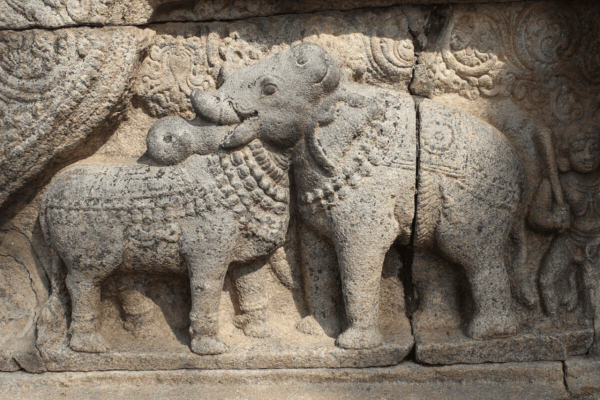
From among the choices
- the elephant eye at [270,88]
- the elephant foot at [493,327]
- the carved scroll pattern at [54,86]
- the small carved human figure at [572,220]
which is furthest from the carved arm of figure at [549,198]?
the carved scroll pattern at [54,86]

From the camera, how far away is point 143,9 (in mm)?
2633

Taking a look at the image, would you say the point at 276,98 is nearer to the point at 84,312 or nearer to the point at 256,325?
the point at 256,325

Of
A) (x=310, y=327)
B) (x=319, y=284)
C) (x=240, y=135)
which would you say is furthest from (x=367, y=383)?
(x=240, y=135)

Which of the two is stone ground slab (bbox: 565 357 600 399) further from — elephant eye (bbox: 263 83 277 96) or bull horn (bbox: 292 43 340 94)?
elephant eye (bbox: 263 83 277 96)

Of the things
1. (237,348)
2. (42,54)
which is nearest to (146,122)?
(42,54)

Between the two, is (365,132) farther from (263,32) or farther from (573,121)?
(573,121)

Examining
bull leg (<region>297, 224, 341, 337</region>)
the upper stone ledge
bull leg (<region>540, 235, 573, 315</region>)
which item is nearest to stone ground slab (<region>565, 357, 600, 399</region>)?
bull leg (<region>540, 235, 573, 315</region>)

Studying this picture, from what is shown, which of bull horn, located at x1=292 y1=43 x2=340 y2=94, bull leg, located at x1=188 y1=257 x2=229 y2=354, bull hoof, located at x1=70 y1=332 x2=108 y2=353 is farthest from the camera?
bull hoof, located at x1=70 y1=332 x2=108 y2=353

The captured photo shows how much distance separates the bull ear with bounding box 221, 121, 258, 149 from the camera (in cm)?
250

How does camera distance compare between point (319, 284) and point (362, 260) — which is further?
point (319, 284)

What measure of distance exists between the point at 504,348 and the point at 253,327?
1.01m

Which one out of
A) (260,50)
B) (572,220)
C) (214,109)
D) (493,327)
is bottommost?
(493,327)

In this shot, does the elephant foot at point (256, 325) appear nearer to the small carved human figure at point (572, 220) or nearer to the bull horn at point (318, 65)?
the bull horn at point (318, 65)

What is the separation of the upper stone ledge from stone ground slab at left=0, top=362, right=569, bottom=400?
4.65ft
